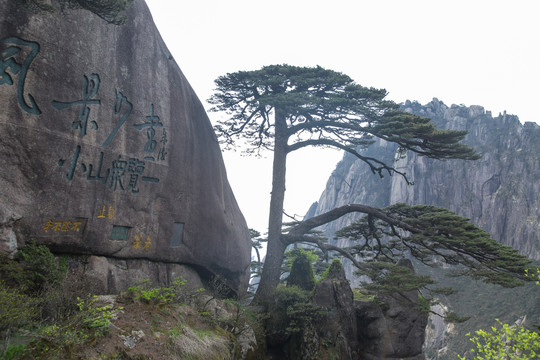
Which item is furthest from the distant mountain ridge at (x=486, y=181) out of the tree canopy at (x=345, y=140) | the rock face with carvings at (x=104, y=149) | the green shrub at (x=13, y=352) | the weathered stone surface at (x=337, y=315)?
Result: the green shrub at (x=13, y=352)

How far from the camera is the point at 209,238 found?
41.7ft

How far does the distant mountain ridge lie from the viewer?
177 feet

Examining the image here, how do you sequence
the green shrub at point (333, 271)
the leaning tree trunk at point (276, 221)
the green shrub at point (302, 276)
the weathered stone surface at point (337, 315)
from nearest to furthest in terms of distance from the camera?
the weathered stone surface at point (337, 315)
the green shrub at point (333, 271)
the green shrub at point (302, 276)
the leaning tree trunk at point (276, 221)

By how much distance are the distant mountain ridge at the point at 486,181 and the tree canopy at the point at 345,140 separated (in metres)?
31.8

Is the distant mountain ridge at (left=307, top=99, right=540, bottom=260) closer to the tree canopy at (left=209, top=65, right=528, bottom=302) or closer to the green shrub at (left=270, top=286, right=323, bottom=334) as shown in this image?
the tree canopy at (left=209, top=65, right=528, bottom=302)

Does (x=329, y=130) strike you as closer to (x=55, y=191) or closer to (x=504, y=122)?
(x=55, y=191)

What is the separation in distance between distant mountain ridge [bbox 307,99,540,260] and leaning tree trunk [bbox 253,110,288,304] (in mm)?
31800

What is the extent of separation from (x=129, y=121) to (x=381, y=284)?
29.1 feet

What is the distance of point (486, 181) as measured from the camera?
61531 mm

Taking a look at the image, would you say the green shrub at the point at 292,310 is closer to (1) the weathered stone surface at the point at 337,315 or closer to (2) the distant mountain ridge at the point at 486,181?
(1) the weathered stone surface at the point at 337,315

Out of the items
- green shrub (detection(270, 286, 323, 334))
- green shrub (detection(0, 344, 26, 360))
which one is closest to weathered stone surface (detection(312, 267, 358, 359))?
green shrub (detection(270, 286, 323, 334))

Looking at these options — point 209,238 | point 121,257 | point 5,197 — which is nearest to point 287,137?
point 209,238

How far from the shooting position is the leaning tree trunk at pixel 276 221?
14.2 metres

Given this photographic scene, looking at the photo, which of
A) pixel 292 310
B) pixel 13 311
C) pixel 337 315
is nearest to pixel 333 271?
pixel 337 315
